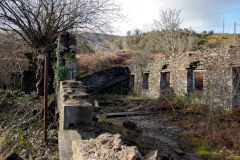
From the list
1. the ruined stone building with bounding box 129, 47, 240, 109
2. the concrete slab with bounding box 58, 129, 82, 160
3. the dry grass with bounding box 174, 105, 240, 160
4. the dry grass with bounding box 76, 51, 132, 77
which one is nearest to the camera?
the concrete slab with bounding box 58, 129, 82, 160

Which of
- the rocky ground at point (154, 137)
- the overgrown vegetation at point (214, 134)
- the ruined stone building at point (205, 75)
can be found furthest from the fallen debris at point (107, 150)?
the ruined stone building at point (205, 75)

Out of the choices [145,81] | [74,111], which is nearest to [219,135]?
[74,111]

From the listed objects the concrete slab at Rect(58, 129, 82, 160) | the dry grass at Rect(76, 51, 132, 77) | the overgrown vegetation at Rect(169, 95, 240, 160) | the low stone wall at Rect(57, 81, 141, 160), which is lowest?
the overgrown vegetation at Rect(169, 95, 240, 160)

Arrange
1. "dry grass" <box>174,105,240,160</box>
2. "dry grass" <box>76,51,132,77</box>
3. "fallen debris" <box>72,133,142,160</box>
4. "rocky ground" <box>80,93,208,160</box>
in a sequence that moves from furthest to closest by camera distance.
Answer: "dry grass" <box>76,51,132,77</box>, "dry grass" <box>174,105,240,160</box>, "rocky ground" <box>80,93,208,160</box>, "fallen debris" <box>72,133,142,160</box>

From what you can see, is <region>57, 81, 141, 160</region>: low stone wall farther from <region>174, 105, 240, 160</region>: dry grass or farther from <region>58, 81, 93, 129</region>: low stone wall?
<region>174, 105, 240, 160</region>: dry grass

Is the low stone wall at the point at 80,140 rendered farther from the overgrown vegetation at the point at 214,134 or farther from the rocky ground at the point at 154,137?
the overgrown vegetation at the point at 214,134

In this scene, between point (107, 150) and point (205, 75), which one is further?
point (205, 75)

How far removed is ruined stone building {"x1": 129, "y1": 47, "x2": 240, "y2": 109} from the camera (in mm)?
8688

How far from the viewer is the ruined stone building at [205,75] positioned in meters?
8.69

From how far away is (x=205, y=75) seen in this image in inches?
398

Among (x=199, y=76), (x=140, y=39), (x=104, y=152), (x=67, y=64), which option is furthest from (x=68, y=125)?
(x=140, y=39)

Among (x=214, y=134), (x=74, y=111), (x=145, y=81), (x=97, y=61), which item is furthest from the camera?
(x=97, y=61)

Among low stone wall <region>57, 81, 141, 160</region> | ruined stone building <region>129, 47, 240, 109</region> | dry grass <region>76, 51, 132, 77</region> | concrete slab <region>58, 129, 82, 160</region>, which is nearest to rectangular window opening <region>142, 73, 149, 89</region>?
ruined stone building <region>129, 47, 240, 109</region>

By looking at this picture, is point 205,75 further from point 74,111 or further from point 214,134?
point 74,111
